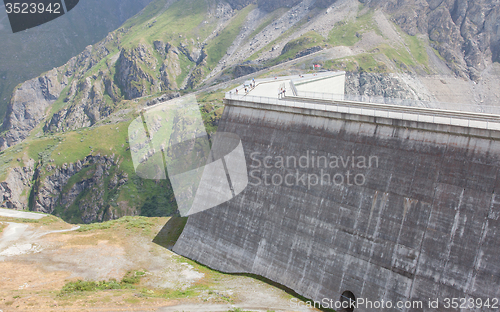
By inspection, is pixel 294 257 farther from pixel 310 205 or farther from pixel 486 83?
pixel 486 83

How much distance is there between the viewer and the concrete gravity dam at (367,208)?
75.2ft

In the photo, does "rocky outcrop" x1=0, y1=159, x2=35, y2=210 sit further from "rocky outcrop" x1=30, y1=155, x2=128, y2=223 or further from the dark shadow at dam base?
the dark shadow at dam base

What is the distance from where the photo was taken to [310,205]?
2991cm

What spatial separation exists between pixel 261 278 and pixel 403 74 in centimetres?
17001

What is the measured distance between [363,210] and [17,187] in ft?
478

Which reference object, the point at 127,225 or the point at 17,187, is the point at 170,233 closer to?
the point at 127,225

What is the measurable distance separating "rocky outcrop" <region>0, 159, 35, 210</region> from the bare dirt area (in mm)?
96839

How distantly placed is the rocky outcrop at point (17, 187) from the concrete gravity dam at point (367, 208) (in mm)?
122398

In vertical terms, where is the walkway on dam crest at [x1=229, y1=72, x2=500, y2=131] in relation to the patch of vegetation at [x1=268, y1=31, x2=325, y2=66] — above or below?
below

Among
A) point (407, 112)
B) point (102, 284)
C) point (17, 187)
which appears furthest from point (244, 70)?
point (102, 284)

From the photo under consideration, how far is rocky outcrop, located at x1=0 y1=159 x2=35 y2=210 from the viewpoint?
4737 inches

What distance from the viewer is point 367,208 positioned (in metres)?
26.9

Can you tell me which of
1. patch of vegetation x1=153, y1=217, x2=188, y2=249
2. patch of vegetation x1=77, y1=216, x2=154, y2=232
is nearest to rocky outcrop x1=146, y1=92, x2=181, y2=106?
patch of vegetation x1=77, y1=216, x2=154, y2=232

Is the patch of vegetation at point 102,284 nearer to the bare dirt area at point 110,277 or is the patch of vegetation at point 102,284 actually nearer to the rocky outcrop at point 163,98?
the bare dirt area at point 110,277
